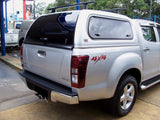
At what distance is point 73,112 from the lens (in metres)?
3.35

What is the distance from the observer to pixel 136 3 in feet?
55.3

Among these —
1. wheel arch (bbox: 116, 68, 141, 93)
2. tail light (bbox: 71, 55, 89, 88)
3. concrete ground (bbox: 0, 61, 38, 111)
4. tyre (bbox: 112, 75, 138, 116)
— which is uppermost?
tail light (bbox: 71, 55, 89, 88)

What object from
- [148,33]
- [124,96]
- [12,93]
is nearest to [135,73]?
[124,96]

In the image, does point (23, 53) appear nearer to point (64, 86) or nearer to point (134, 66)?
point (64, 86)

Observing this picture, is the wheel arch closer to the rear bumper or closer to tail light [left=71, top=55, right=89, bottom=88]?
tail light [left=71, top=55, right=89, bottom=88]

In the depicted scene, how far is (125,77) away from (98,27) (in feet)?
3.43

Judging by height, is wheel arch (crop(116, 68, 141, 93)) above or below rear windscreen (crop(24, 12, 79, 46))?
below

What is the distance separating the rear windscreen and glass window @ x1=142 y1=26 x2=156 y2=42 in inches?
71.0

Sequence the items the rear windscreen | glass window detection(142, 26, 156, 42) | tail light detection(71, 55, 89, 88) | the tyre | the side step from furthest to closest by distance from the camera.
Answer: glass window detection(142, 26, 156, 42) → the side step → the tyre → the rear windscreen → tail light detection(71, 55, 89, 88)

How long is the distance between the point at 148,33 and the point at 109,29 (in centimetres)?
→ 142

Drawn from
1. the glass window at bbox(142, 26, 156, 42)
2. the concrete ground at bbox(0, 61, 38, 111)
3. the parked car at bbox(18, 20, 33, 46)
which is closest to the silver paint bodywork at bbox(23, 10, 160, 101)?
the glass window at bbox(142, 26, 156, 42)

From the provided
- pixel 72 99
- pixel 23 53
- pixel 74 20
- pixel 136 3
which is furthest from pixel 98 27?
pixel 136 3

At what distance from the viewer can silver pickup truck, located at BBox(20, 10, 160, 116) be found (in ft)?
8.02

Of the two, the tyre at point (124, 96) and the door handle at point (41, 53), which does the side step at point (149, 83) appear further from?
the door handle at point (41, 53)
